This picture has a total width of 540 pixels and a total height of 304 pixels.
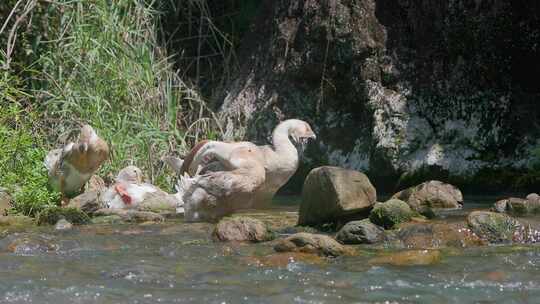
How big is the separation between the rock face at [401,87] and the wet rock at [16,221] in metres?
3.30

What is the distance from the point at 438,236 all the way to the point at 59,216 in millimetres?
2756

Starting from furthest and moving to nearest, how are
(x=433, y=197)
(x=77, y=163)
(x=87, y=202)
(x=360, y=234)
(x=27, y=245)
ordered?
(x=77, y=163)
(x=433, y=197)
(x=87, y=202)
(x=360, y=234)
(x=27, y=245)

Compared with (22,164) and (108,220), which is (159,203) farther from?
(22,164)

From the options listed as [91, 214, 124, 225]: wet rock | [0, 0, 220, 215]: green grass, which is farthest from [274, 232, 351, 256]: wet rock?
[0, 0, 220, 215]: green grass

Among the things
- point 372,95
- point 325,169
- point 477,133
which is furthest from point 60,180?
point 477,133

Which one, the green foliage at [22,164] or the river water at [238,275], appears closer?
the river water at [238,275]

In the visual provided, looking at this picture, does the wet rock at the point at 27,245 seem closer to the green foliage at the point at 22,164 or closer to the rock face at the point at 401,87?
the green foliage at the point at 22,164

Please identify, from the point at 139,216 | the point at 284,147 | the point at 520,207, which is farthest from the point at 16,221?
the point at 520,207

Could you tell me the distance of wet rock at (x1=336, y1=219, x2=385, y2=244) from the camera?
22.0 feet

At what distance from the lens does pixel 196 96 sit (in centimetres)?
1144

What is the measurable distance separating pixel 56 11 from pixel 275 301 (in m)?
6.92

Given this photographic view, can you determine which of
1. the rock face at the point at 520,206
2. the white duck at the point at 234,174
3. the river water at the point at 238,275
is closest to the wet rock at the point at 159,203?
the white duck at the point at 234,174

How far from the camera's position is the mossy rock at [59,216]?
785cm

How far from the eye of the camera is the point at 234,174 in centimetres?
799
